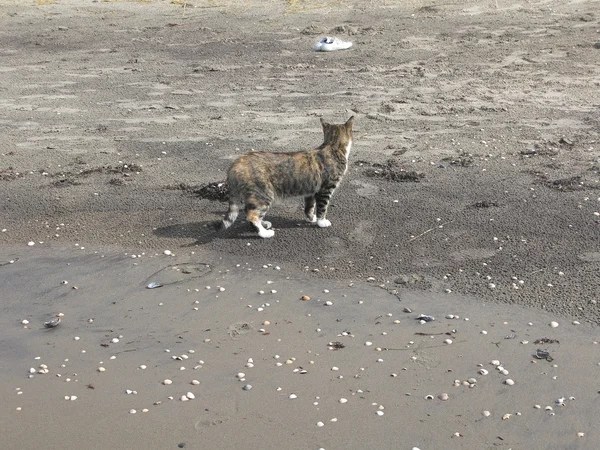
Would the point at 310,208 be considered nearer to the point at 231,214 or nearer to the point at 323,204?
the point at 323,204

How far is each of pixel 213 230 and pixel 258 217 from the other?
589 mm

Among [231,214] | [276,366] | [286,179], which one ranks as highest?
[286,179]

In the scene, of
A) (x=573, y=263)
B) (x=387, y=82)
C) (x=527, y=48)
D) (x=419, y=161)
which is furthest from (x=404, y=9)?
(x=573, y=263)

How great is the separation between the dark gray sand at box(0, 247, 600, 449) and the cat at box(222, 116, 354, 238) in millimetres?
691

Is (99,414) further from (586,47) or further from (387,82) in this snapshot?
(586,47)

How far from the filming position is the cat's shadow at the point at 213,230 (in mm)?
8078

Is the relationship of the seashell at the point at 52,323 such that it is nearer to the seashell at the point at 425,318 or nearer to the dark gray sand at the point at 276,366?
the dark gray sand at the point at 276,366

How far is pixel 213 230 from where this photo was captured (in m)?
8.23

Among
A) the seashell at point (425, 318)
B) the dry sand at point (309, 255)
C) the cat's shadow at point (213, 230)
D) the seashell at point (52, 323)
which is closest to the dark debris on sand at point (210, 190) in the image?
the dry sand at point (309, 255)

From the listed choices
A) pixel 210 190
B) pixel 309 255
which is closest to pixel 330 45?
pixel 210 190

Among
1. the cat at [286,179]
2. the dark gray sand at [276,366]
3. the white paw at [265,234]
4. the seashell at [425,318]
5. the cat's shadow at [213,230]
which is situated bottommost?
the dark gray sand at [276,366]

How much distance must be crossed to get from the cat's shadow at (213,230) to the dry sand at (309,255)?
3 centimetres

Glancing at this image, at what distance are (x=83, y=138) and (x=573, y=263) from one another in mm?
6787

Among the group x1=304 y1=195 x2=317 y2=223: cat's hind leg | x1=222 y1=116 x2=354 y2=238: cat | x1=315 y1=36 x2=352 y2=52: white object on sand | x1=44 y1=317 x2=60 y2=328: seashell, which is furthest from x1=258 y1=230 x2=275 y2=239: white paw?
x1=315 y1=36 x2=352 y2=52: white object on sand
